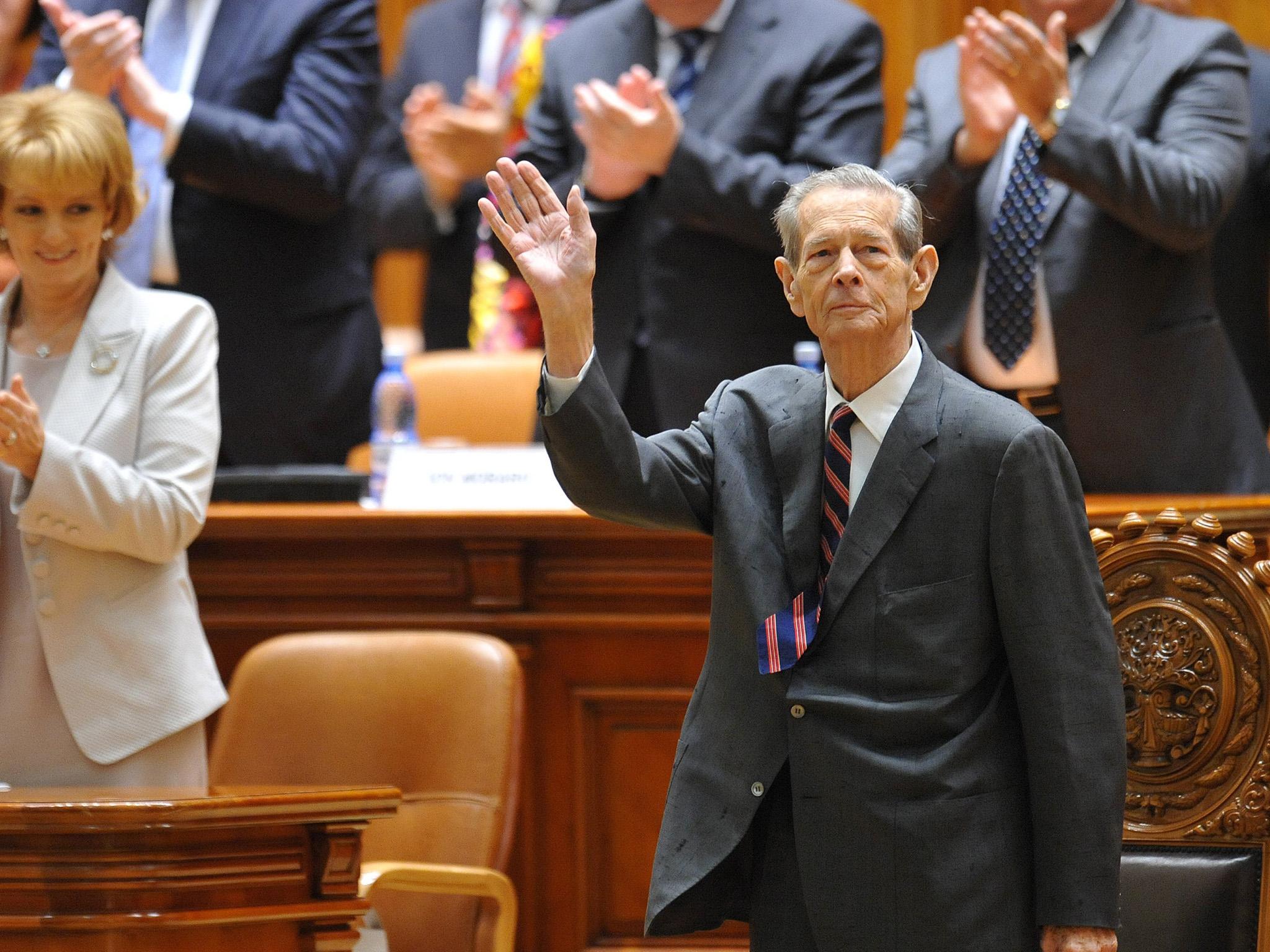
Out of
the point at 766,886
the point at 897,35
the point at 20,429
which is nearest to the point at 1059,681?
the point at 766,886

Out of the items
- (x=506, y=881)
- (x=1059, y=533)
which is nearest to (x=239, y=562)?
(x=506, y=881)

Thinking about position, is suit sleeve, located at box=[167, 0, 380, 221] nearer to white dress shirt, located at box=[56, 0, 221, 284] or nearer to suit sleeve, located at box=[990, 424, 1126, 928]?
white dress shirt, located at box=[56, 0, 221, 284]

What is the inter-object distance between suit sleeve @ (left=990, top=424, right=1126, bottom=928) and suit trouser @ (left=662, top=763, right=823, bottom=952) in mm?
243

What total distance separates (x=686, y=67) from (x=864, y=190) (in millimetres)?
1870

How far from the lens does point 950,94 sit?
348 centimetres

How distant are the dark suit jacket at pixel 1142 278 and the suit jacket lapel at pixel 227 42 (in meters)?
1.41

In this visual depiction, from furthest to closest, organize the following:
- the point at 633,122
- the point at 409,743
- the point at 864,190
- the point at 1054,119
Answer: the point at 633,122 → the point at 1054,119 → the point at 409,743 → the point at 864,190

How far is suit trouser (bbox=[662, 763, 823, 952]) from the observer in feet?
5.85

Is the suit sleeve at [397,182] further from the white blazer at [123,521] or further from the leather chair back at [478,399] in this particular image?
the white blazer at [123,521]

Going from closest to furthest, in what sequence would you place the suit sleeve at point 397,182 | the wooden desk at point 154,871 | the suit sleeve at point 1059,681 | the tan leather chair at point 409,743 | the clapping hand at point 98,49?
1. the suit sleeve at point 1059,681
2. the wooden desk at point 154,871
3. the tan leather chair at point 409,743
4. the clapping hand at point 98,49
5. the suit sleeve at point 397,182

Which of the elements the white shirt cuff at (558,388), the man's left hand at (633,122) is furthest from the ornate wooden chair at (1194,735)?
the man's left hand at (633,122)

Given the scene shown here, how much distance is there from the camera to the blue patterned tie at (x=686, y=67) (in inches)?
142

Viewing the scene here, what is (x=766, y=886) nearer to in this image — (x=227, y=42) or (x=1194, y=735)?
(x=1194, y=735)

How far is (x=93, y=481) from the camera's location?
240 cm
